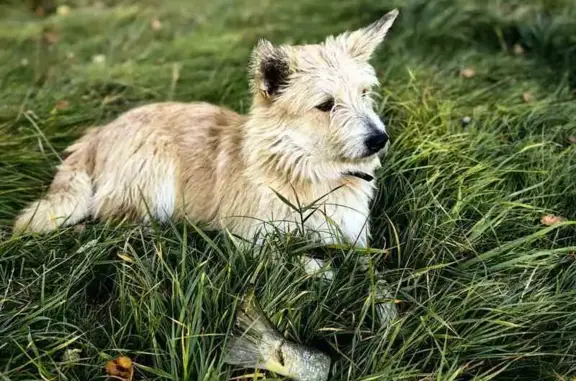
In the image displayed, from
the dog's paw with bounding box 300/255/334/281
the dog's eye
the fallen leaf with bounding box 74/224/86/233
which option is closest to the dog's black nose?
the dog's eye

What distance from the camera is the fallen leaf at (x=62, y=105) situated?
502 cm

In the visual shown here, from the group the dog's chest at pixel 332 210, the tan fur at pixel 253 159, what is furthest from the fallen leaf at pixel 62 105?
the dog's chest at pixel 332 210

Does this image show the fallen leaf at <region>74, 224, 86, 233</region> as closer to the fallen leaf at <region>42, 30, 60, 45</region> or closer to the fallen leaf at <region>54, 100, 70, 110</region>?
the fallen leaf at <region>54, 100, 70, 110</region>

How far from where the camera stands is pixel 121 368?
287cm

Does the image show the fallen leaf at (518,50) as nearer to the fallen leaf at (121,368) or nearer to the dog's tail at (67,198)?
the dog's tail at (67,198)

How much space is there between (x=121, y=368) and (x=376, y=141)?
1.66m

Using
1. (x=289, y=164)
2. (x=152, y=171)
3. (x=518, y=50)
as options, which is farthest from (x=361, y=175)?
(x=518, y=50)

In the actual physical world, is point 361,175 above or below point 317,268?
above

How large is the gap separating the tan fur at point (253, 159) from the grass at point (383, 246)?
195mm

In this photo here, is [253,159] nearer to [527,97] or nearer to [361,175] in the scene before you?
[361,175]

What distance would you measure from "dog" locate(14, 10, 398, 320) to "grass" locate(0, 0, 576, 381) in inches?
7.7

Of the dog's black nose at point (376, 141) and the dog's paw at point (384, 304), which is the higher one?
the dog's black nose at point (376, 141)

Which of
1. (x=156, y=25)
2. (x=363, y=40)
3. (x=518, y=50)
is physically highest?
(x=363, y=40)

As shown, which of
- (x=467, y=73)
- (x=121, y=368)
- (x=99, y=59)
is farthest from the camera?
(x=99, y=59)
